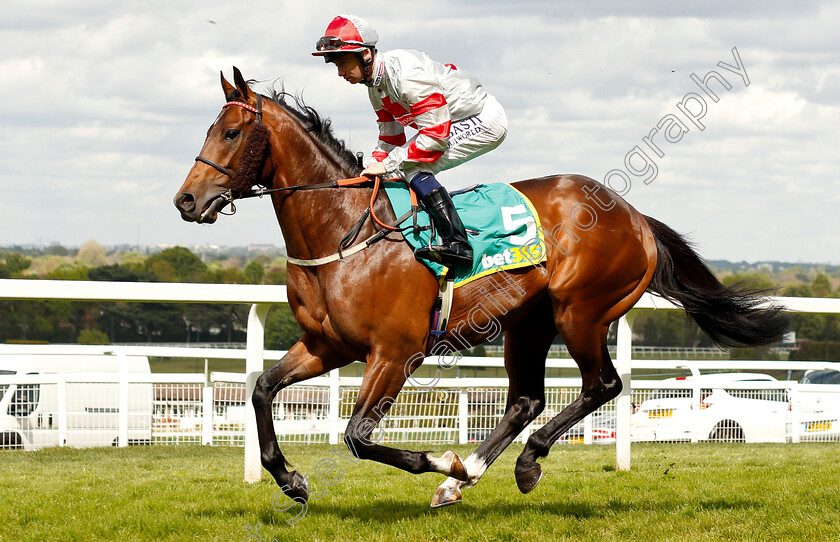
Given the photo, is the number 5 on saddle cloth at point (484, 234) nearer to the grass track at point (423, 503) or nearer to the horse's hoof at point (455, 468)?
the horse's hoof at point (455, 468)

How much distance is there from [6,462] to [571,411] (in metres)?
3.96

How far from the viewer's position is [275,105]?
4.05 meters

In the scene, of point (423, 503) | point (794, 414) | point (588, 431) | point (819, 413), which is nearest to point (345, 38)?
point (423, 503)

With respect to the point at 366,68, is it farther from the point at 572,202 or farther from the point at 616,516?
the point at 616,516

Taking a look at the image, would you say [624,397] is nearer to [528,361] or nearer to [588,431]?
[528,361]

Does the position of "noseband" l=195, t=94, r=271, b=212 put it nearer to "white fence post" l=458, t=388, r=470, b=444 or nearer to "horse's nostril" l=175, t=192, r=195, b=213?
"horse's nostril" l=175, t=192, r=195, b=213

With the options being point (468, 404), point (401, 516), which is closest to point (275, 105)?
point (401, 516)

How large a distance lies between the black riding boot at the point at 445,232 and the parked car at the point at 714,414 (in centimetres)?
486

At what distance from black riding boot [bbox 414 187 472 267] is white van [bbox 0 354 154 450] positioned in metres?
4.27

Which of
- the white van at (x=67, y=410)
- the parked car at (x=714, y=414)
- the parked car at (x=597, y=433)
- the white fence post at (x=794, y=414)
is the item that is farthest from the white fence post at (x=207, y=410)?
the white fence post at (x=794, y=414)

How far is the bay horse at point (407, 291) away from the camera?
3811mm

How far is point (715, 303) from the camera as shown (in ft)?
15.8

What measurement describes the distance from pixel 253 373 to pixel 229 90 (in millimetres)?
1775

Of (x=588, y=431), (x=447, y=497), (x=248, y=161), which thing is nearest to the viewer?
(x=248, y=161)
